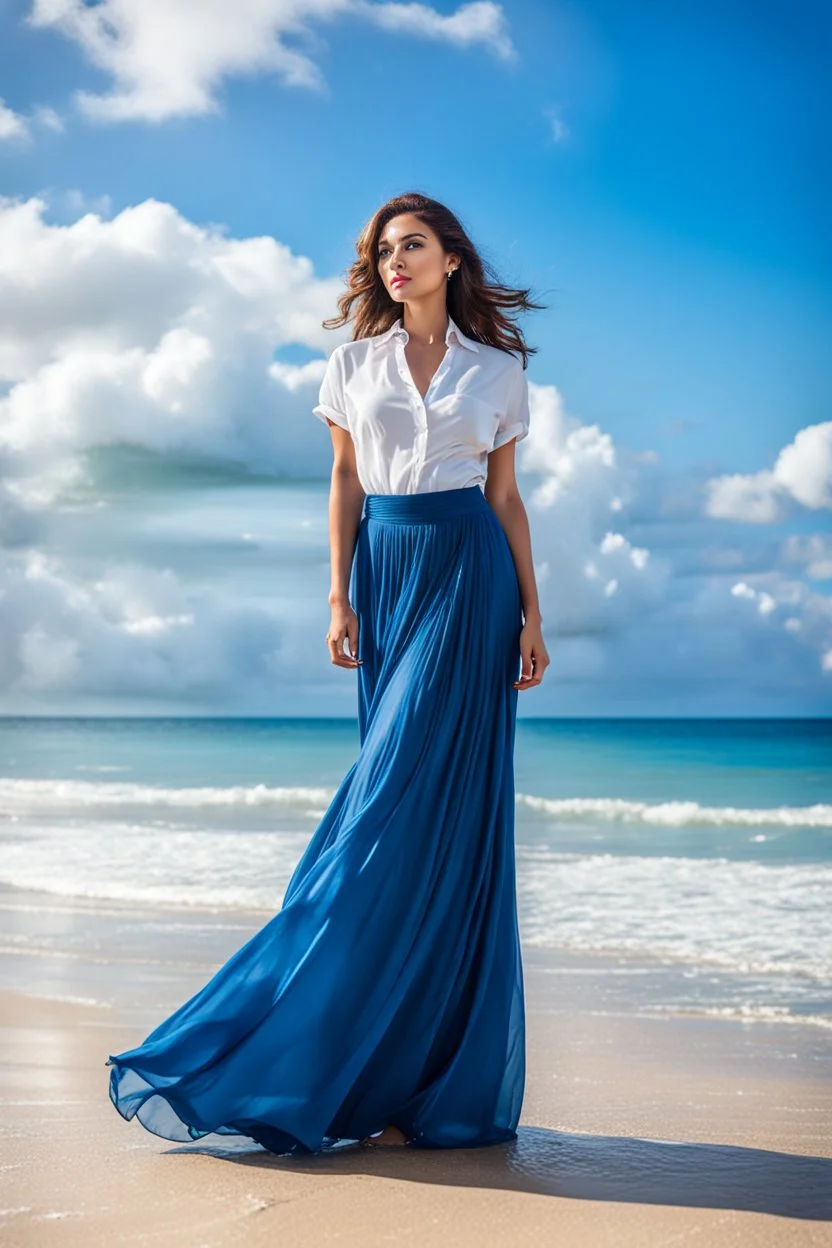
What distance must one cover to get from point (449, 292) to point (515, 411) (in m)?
0.32

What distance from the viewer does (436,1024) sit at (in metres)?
2.52

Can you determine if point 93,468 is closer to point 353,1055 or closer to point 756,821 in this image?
point 756,821

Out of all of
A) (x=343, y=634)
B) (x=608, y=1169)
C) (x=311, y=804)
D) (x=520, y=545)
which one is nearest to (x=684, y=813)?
(x=311, y=804)

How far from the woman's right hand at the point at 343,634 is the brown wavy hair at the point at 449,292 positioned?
0.65m

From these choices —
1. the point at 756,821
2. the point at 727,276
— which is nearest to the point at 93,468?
the point at 727,276

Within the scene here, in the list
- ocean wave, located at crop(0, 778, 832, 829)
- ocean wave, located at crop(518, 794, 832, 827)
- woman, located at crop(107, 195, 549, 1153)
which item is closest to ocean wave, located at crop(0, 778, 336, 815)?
ocean wave, located at crop(0, 778, 832, 829)

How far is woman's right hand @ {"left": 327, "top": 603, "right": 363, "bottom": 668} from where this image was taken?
9.16 feet

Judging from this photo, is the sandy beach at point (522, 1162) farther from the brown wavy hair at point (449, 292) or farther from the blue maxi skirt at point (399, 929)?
the brown wavy hair at point (449, 292)

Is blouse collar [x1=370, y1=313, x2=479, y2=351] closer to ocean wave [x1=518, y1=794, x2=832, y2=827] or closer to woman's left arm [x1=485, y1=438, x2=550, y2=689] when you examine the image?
woman's left arm [x1=485, y1=438, x2=550, y2=689]

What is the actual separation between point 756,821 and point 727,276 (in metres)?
10.9

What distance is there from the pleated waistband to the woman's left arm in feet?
0.34

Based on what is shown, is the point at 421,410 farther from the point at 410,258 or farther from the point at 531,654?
the point at 531,654

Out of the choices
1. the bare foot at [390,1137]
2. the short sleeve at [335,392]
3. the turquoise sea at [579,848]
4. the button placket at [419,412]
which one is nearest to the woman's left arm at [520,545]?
the button placket at [419,412]

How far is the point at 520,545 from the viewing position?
2.87m
